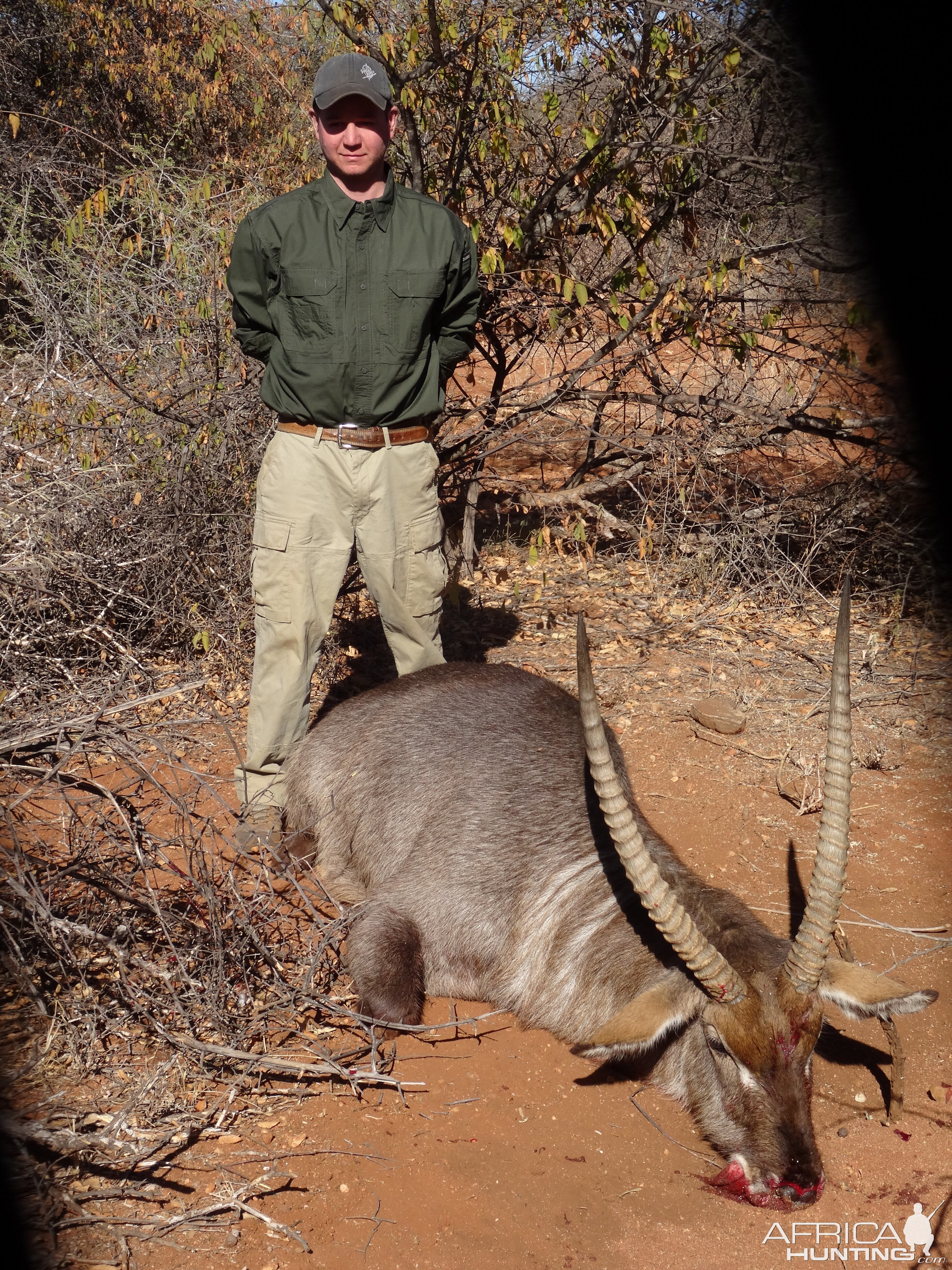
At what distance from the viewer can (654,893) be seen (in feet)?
9.50

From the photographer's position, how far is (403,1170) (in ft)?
9.84

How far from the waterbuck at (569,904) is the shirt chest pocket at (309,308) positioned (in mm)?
1472

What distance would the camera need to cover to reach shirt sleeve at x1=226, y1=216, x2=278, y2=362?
412 cm

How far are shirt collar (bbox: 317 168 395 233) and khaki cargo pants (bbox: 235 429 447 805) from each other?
847 mm

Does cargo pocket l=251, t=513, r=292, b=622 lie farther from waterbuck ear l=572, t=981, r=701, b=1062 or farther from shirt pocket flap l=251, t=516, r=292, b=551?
waterbuck ear l=572, t=981, r=701, b=1062

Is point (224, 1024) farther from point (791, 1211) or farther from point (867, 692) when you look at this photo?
point (867, 692)

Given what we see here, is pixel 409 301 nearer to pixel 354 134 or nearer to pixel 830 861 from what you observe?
pixel 354 134

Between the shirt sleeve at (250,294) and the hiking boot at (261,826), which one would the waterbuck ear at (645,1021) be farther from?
the shirt sleeve at (250,294)

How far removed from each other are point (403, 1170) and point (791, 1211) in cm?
107

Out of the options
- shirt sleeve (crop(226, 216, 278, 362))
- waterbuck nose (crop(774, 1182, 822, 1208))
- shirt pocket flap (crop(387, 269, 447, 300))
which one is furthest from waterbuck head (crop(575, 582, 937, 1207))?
shirt sleeve (crop(226, 216, 278, 362))

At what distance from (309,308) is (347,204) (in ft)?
1.38

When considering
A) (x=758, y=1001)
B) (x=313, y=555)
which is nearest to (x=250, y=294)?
(x=313, y=555)

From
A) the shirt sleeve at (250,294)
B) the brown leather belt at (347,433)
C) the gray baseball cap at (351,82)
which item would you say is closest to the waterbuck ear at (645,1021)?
the brown leather belt at (347,433)

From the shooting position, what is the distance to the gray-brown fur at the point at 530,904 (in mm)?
2889
